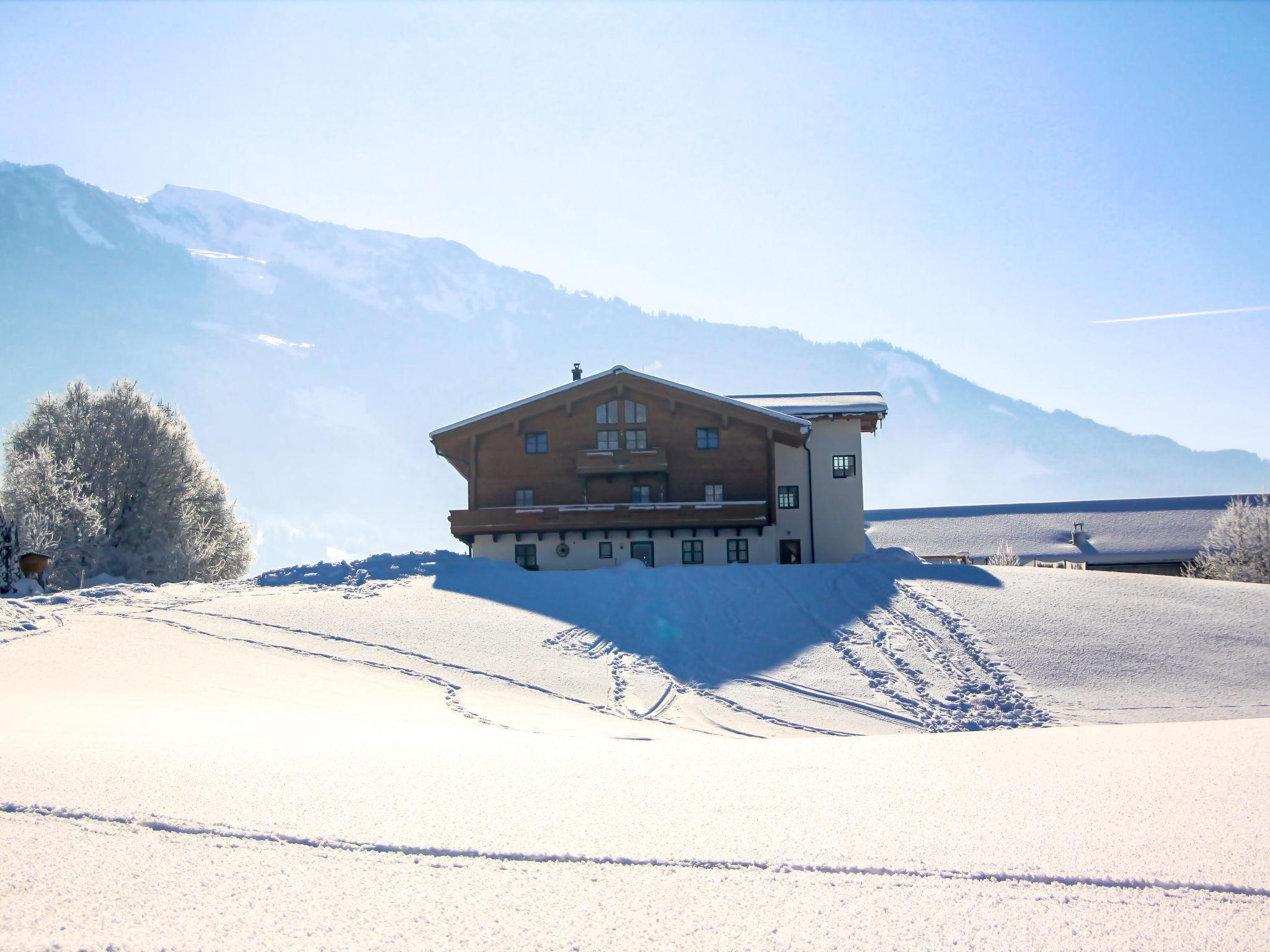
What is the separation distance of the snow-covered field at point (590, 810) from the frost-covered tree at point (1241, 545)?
22.3m

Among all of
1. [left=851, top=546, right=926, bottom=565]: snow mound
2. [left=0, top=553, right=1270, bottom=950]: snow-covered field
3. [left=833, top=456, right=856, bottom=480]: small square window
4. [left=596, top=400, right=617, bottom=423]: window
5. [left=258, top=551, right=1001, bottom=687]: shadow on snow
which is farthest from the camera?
[left=833, top=456, right=856, bottom=480]: small square window

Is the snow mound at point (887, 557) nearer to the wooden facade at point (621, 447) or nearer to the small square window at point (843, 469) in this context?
the wooden facade at point (621, 447)

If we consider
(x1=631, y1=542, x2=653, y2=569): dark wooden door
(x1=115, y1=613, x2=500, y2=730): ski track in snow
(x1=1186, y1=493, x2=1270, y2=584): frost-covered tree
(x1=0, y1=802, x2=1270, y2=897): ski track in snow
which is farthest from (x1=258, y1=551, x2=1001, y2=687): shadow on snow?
(x1=1186, y1=493, x2=1270, y2=584): frost-covered tree

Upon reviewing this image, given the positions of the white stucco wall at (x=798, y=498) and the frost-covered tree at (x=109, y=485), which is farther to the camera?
the frost-covered tree at (x=109, y=485)

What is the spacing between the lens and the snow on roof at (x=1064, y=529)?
52.0 metres

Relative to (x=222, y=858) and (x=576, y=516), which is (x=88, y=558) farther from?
(x=222, y=858)

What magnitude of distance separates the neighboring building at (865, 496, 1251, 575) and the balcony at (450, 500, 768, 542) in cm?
2180

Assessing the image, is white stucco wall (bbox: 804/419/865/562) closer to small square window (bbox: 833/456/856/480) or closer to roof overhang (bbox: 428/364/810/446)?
small square window (bbox: 833/456/856/480)

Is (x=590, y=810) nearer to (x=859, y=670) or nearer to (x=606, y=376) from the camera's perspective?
(x=859, y=670)

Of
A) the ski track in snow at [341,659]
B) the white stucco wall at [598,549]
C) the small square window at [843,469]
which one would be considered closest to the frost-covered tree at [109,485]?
the white stucco wall at [598,549]

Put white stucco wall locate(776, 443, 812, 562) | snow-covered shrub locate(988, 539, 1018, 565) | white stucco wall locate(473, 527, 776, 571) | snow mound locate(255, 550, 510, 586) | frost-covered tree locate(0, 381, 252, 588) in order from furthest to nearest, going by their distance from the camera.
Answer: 1. snow-covered shrub locate(988, 539, 1018, 565)
2. frost-covered tree locate(0, 381, 252, 588)
3. white stucco wall locate(776, 443, 812, 562)
4. white stucco wall locate(473, 527, 776, 571)
5. snow mound locate(255, 550, 510, 586)

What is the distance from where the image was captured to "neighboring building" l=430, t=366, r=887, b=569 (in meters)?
37.0

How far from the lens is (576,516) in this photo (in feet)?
120

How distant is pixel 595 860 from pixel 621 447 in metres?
33.8
